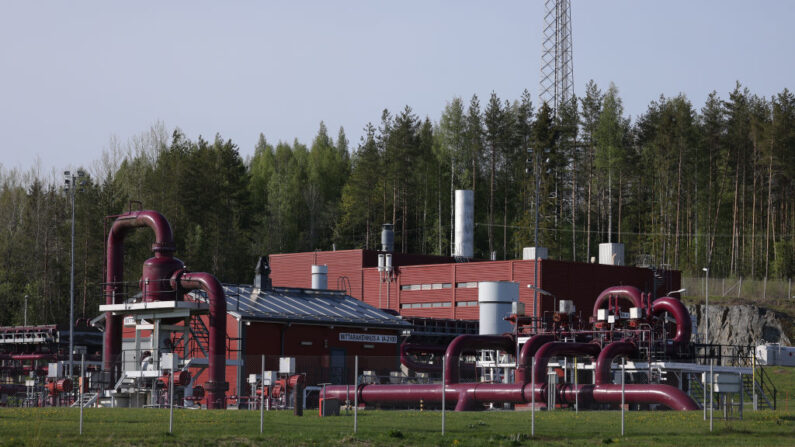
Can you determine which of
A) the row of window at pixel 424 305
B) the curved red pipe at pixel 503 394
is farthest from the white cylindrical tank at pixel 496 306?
the row of window at pixel 424 305

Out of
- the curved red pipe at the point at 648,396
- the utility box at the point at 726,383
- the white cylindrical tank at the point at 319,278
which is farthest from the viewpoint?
the white cylindrical tank at the point at 319,278

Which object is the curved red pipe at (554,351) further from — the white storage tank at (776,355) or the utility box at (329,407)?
the white storage tank at (776,355)

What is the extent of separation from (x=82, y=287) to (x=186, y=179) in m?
13.7

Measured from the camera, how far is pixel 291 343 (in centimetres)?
5328

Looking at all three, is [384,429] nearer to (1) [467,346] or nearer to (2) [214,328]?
(2) [214,328]

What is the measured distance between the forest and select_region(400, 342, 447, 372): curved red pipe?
39.7 m

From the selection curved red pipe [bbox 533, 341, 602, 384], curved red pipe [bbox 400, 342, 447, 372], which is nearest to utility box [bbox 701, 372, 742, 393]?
curved red pipe [bbox 533, 341, 602, 384]

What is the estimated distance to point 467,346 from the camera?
5025cm

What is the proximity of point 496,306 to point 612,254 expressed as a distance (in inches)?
1006

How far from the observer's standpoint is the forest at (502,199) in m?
101

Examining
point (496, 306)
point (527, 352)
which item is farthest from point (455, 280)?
point (527, 352)

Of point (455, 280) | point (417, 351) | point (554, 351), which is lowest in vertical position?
point (417, 351)

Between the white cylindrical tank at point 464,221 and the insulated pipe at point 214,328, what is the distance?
3803 cm

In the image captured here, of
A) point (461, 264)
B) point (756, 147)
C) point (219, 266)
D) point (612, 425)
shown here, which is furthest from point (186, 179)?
point (612, 425)
